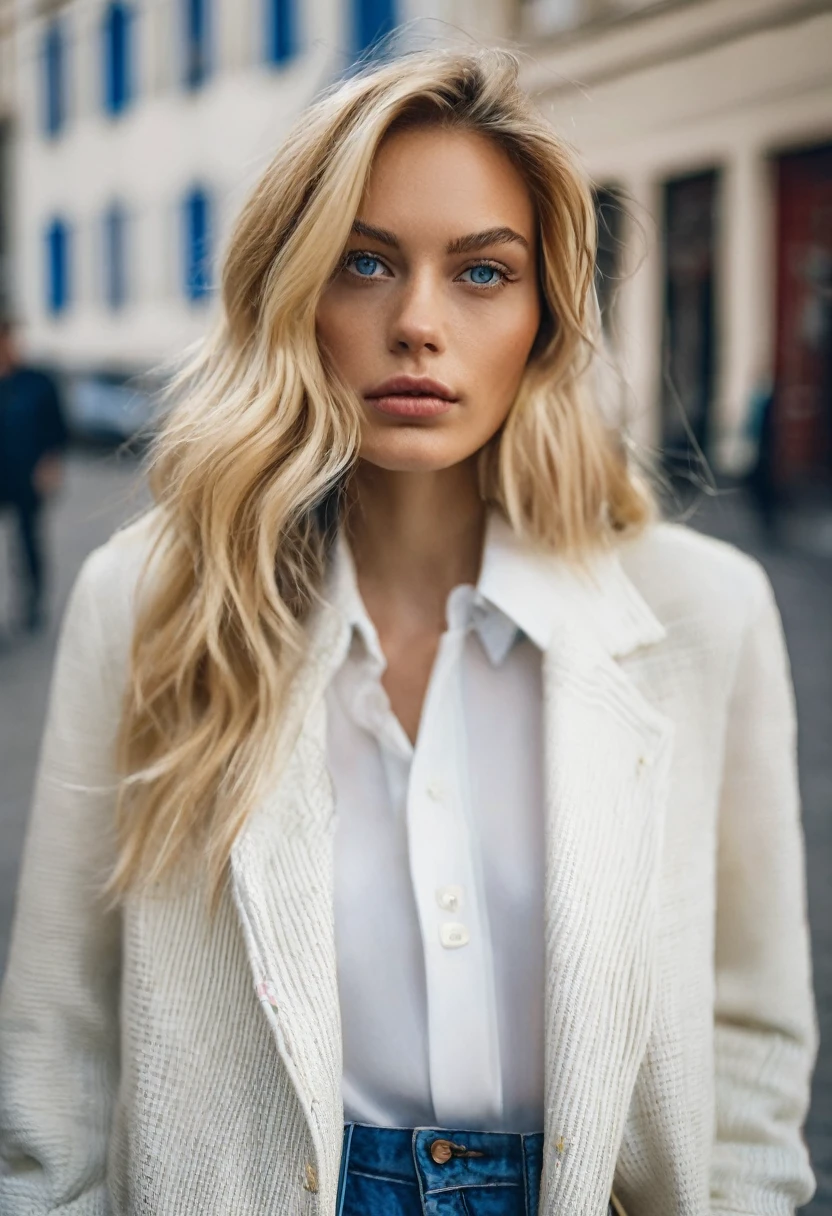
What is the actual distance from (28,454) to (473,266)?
20.4ft

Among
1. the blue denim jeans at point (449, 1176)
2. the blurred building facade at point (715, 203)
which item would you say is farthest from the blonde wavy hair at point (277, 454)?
the blurred building facade at point (715, 203)

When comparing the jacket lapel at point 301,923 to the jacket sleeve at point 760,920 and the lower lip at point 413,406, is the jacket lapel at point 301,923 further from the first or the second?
the jacket sleeve at point 760,920

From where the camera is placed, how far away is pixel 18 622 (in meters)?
7.52

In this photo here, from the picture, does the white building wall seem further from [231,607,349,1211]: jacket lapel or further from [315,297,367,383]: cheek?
[231,607,349,1211]: jacket lapel

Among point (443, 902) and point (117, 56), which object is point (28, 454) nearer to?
point (443, 902)

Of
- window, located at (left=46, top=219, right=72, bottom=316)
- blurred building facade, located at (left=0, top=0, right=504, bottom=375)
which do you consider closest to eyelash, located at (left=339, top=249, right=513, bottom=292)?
blurred building facade, located at (left=0, top=0, right=504, bottom=375)

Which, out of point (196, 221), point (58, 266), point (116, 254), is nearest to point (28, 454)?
point (196, 221)

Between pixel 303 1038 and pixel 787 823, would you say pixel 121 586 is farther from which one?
pixel 787 823

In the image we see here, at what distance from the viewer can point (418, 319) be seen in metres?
1.45

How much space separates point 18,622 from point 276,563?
20.4 ft

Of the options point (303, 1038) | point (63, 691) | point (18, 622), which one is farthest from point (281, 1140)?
point (18, 622)

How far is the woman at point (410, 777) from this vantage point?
1.43 meters

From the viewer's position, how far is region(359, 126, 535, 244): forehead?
57.7 inches

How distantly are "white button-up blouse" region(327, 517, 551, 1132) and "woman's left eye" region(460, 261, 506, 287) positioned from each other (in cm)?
38
